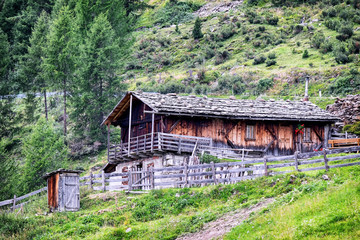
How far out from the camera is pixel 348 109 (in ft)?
130

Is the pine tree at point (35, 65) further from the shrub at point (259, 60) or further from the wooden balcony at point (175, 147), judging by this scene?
the shrub at point (259, 60)

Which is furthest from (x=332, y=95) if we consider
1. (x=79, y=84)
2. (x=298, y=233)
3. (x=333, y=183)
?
(x=298, y=233)

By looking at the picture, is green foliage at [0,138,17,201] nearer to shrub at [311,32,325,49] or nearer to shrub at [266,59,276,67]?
shrub at [266,59,276,67]

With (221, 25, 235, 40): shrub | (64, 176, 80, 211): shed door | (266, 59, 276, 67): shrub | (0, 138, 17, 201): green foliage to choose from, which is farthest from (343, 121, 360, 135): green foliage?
(221, 25, 235, 40): shrub

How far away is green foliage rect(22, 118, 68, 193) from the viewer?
33.9 m

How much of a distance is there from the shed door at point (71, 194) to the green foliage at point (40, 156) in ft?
25.9

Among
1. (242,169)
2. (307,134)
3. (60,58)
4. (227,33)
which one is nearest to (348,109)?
(307,134)

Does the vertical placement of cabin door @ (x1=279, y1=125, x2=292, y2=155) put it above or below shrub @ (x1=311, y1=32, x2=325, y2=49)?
below

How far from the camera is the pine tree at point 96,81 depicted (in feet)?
154

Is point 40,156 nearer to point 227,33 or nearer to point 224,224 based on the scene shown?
point 224,224

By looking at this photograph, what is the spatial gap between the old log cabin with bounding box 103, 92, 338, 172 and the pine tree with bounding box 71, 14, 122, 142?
1020 cm

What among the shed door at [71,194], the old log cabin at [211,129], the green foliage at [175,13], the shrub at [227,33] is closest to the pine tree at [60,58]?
the old log cabin at [211,129]

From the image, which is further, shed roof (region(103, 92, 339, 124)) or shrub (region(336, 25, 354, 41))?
shrub (region(336, 25, 354, 41))

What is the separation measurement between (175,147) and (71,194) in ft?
27.1
